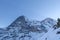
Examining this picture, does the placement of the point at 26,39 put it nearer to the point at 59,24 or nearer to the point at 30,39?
the point at 30,39

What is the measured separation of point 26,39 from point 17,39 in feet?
61.7

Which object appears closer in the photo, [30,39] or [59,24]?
[59,24]

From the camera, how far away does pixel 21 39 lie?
195125mm

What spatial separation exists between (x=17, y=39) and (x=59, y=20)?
584ft

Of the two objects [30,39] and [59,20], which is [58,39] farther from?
[30,39]

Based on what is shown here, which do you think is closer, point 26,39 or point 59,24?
point 59,24

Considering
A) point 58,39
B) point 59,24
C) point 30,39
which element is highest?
point 30,39

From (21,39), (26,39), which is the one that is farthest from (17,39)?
(26,39)

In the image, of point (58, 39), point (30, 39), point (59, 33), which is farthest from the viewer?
point (30, 39)

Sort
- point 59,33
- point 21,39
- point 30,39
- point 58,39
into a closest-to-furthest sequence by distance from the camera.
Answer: point 58,39 < point 59,33 < point 30,39 < point 21,39

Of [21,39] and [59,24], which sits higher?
[21,39]

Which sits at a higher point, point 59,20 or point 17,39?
point 17,39

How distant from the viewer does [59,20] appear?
942 inches

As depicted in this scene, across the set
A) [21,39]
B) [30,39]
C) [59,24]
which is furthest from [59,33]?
[21,39]
